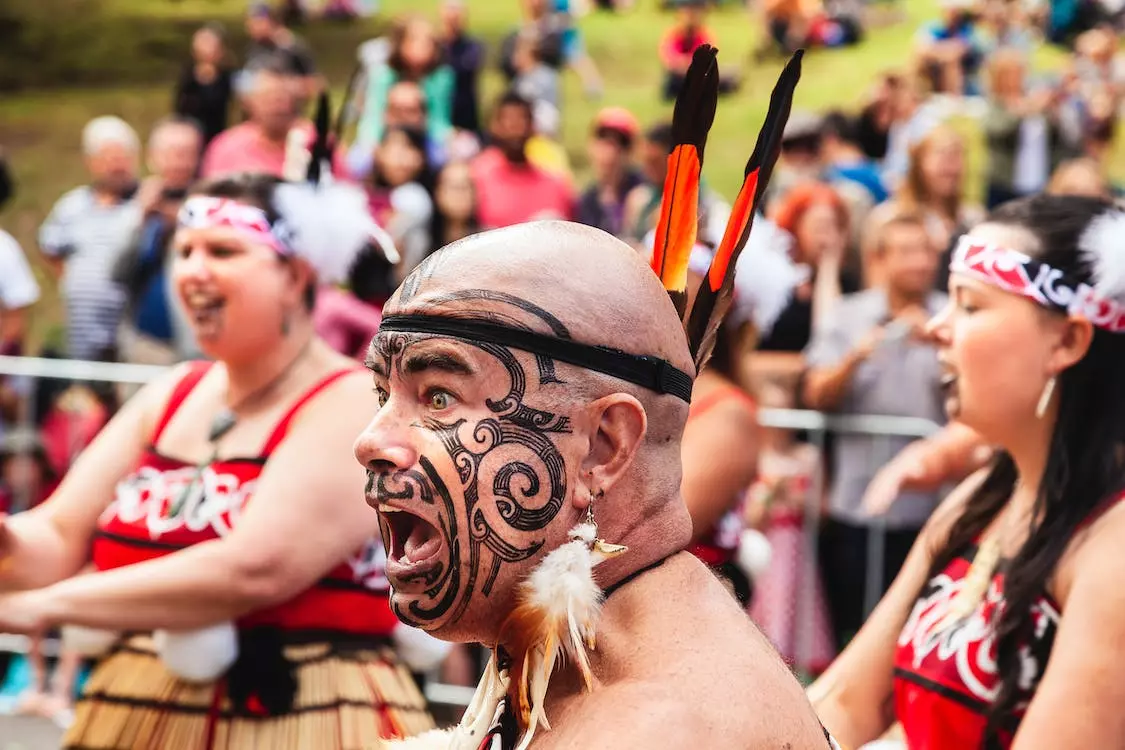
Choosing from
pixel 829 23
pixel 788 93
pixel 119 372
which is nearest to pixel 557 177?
pixel 119 372

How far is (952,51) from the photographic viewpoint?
14.7 meters

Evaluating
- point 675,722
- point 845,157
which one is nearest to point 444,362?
point 675,722

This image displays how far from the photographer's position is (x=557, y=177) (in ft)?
32.9

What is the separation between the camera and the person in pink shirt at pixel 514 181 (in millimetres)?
9617

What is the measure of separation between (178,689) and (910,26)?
57.1 ft

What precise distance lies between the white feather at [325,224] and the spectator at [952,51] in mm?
10534

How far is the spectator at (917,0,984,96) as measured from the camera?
14.3 metres

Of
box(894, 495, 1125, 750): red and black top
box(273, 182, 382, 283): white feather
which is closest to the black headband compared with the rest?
box(894, 495, 1125, 750): red and black top

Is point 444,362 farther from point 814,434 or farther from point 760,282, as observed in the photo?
point 814,434

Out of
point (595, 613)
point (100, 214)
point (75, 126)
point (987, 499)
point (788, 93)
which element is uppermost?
point (788, 93)

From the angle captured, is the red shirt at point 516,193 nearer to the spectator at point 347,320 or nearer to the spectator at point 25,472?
the spectator at point 347,320

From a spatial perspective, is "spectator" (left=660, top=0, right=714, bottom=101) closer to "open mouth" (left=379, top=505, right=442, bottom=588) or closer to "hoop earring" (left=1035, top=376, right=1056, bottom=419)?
"hoop earring" (left=1035, top=376, right=1056, bottom=419)

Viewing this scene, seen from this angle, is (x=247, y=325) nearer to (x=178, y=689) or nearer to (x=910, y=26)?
(x=178, y=689)

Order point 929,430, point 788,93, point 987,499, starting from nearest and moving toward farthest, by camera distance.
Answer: point 788,93
point 987,499
point 929,430
